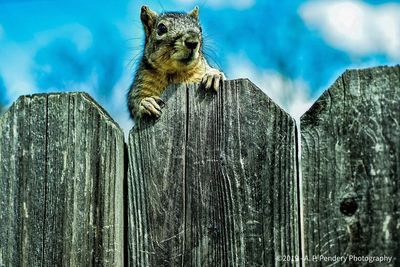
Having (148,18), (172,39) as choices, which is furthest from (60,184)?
(148,18)

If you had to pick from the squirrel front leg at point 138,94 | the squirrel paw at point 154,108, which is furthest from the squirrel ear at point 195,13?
the squirrel paw at point 154,108

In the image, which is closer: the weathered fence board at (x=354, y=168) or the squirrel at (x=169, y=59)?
the weathered fence board at (x=354, y=168)

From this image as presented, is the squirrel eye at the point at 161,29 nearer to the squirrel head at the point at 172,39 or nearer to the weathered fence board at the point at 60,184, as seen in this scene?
the squirrel head at the point at 172,39

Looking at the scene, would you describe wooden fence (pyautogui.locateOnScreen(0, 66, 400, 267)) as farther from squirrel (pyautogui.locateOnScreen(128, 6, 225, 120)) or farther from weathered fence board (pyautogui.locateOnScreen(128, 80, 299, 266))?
squirrel (pyautogui.locateOnScreen(128, 6, 225, 120))

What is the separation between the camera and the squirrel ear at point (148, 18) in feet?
16.6

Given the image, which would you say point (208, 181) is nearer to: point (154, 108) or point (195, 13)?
point (154, 108)

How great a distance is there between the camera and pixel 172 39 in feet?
14.4

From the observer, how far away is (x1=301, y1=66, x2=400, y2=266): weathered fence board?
202 centimetres

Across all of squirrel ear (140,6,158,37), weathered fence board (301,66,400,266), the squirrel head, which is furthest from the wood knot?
squirrel ear (140,6,158,37)

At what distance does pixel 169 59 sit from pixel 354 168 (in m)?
2.30

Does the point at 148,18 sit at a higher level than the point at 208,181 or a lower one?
higher

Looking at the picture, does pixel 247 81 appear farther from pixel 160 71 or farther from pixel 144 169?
pixel 160 71

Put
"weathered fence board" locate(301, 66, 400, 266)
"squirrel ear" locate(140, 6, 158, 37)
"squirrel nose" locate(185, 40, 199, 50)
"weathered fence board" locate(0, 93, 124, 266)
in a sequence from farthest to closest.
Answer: "squirrel ear" locate(140, 6, 158, 37)
"squirrel nose" locate(185, 40, 199, 50)
"weathered fence board" locate(0, 93, 124, 266)
"weathered fence board" locate(301, 66, 400, 266)

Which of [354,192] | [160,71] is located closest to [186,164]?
[354,192]
